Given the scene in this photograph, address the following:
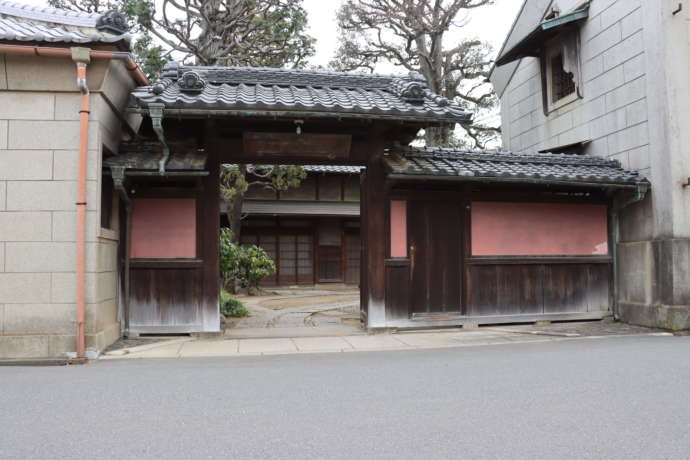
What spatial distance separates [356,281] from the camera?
875 inches

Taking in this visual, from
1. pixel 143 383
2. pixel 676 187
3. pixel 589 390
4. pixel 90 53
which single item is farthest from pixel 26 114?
pixel 676 187

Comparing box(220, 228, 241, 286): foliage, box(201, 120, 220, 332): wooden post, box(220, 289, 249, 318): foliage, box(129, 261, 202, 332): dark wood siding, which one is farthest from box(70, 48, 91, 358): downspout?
box(220, 228, 241, 286): foliage

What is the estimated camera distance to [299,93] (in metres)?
9.23

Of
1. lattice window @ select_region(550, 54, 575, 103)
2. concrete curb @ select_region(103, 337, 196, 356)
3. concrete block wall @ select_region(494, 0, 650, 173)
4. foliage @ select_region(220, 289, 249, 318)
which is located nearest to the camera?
concrete curb @ select_region(103, 337, 196, 356)

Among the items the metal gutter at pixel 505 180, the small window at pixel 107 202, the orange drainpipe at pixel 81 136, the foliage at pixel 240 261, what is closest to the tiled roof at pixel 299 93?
the orange drainpipe at pixel 81 136

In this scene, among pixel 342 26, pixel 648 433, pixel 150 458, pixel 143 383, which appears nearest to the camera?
pixel 150 458

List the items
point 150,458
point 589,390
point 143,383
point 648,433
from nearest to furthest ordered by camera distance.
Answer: point 150,458
point 648,433
point 589,390
point 143,383

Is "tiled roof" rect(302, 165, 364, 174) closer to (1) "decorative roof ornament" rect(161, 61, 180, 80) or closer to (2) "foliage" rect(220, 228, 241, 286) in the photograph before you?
(2) "foliage" rect(220, 228, 241, 286)

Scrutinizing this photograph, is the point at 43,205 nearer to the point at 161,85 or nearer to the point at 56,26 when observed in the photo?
the point at 161,85

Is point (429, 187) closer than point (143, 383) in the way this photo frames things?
No

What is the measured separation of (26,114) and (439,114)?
6222mm

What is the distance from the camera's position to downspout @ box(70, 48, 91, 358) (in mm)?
7344

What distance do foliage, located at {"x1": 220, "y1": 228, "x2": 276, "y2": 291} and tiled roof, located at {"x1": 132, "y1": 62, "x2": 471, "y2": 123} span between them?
5041mm

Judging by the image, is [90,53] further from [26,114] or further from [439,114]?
[439,114]
